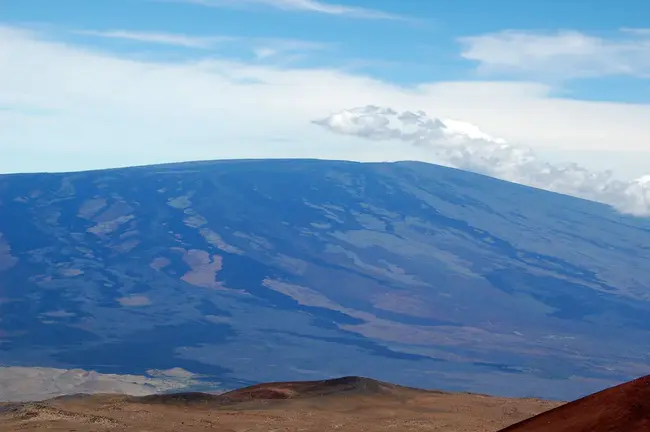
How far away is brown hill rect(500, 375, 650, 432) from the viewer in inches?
714

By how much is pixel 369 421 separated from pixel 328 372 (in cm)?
9722

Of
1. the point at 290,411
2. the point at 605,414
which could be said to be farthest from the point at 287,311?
the point at 605,414

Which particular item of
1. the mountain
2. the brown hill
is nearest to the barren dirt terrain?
the brown hill

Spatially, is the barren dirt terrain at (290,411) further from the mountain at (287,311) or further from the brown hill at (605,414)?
the mountain at (287,311)

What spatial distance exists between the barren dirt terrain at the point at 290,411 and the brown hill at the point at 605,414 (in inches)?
522

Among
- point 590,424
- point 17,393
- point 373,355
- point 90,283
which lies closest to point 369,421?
point 590,424

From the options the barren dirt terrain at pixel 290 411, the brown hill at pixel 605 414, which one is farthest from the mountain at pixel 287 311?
the brown hill at pixel 605 414

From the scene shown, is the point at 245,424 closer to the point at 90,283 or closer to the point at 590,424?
the point at 590,424

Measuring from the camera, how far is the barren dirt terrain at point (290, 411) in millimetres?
32719

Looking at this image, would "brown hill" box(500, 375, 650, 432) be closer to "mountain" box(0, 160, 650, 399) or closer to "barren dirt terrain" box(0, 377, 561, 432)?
"barren dirt terrain" box(0, 377, 561, 432)

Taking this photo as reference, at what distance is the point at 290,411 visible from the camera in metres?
37.0

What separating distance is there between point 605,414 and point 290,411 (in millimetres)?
19702

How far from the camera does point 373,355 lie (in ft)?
474

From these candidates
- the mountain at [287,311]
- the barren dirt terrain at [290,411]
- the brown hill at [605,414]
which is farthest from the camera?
the mountain at [287,311]
